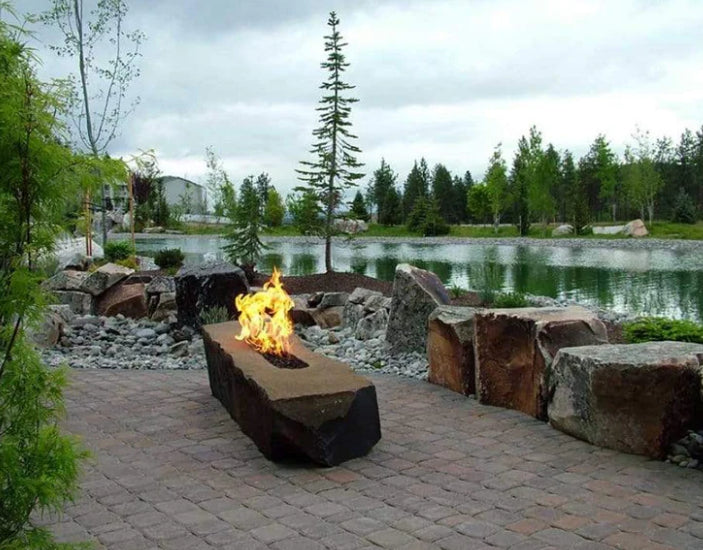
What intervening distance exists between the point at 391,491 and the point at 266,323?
8.48 feet

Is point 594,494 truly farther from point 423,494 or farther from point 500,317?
point 500,317

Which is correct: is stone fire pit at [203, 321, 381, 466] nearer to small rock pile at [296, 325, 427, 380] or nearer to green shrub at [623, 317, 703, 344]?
small rock pile at [296, 325, 427, 380]

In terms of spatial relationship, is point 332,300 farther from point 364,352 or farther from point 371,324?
point 364,352

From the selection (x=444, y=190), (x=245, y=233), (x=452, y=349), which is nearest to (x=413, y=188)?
(x=444, y=190)

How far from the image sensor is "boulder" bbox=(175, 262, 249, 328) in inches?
368

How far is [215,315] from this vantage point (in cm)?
906

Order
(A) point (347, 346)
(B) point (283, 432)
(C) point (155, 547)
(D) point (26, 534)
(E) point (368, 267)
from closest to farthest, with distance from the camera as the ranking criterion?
1. (D) point (26, 534)
2. (C) point (155, 547)
3. (B) point (283, 432)
4. (A) point (347, 346)
5. (E) point (368, 267)

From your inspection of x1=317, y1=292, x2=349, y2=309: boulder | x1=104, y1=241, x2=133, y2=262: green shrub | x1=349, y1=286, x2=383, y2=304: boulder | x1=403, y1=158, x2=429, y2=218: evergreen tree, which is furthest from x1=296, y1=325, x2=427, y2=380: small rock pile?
x1=403, y1=158, x2=429, y2=218: evergreen tree

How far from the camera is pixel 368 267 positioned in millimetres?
21984

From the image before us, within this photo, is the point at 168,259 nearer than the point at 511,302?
No

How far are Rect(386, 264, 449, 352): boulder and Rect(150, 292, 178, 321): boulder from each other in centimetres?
381

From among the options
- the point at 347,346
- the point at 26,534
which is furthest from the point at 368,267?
the point at 26,534

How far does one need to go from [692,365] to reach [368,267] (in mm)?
17538

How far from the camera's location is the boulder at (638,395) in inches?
178
